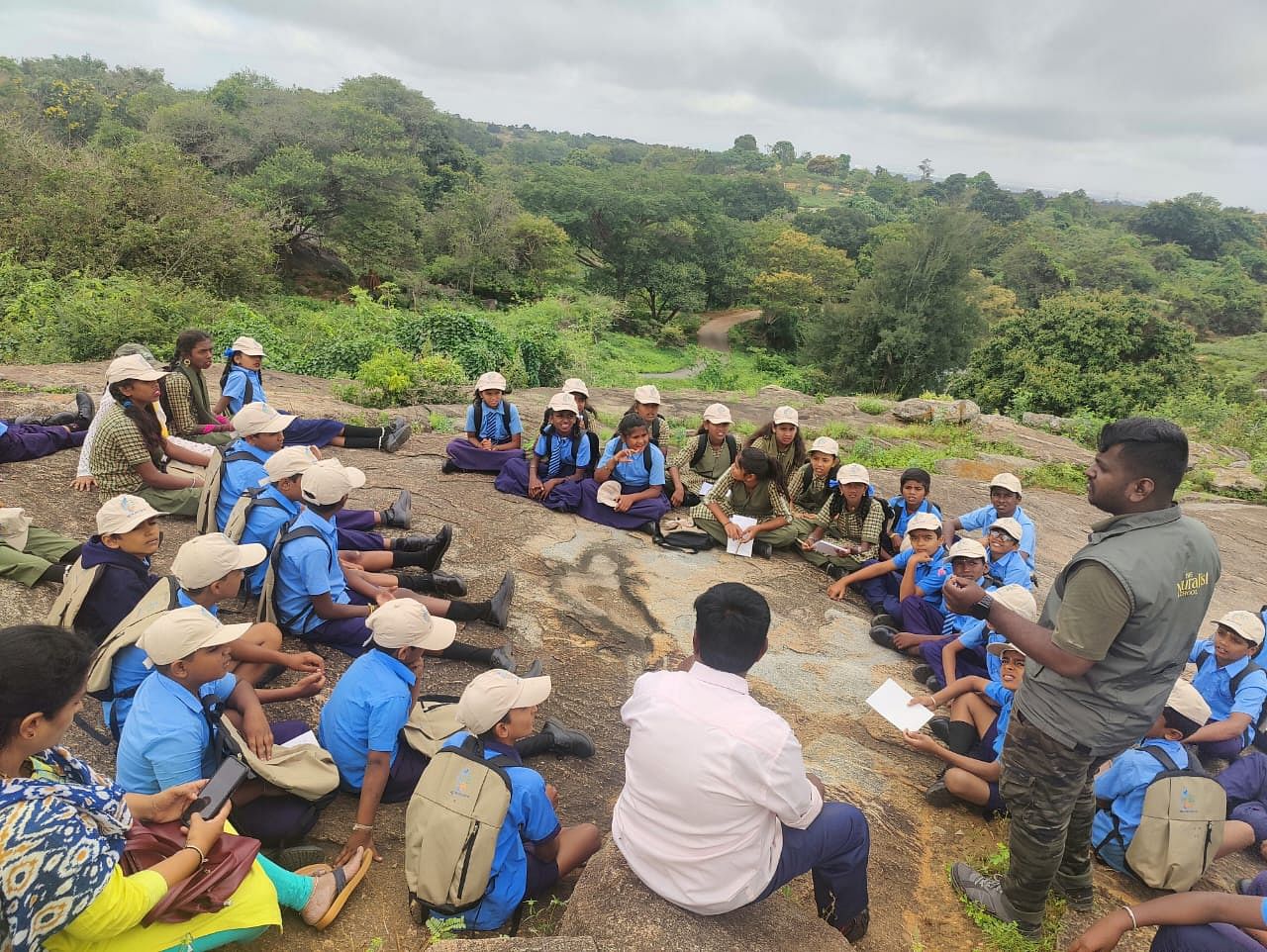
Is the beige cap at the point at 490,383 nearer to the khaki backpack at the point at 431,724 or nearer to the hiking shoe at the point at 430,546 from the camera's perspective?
the hiking shoe at the point at 430,546

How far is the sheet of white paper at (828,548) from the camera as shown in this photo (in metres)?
6.60

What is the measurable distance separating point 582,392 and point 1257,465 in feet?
44.3

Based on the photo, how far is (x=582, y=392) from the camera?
25.6 ft

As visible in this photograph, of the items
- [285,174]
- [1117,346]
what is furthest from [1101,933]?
[285,174]

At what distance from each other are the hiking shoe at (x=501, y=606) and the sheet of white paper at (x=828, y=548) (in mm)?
3115

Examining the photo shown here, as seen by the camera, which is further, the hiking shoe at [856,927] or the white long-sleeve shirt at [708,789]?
the hiking shoe at [856,927]

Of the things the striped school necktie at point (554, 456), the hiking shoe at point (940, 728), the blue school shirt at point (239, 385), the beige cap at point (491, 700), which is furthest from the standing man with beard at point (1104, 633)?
the blue school shirt at point (239, 385)

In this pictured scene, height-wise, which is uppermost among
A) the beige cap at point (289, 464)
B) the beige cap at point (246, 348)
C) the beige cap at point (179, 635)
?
the beige cap at point (246, 348)

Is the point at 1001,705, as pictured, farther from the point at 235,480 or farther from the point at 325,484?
the point at 235,480

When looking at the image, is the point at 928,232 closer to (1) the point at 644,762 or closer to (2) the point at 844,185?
(1) the point at 644,762

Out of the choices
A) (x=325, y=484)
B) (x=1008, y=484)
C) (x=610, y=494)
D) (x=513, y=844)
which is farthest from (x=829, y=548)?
(x=513, y=844)

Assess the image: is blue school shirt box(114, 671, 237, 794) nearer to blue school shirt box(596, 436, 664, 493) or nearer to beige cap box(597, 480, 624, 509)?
beige cap box(597, 480, 624, 509)

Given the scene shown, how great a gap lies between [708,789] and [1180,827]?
8.25 feet

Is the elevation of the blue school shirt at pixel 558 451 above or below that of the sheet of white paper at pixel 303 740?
above
